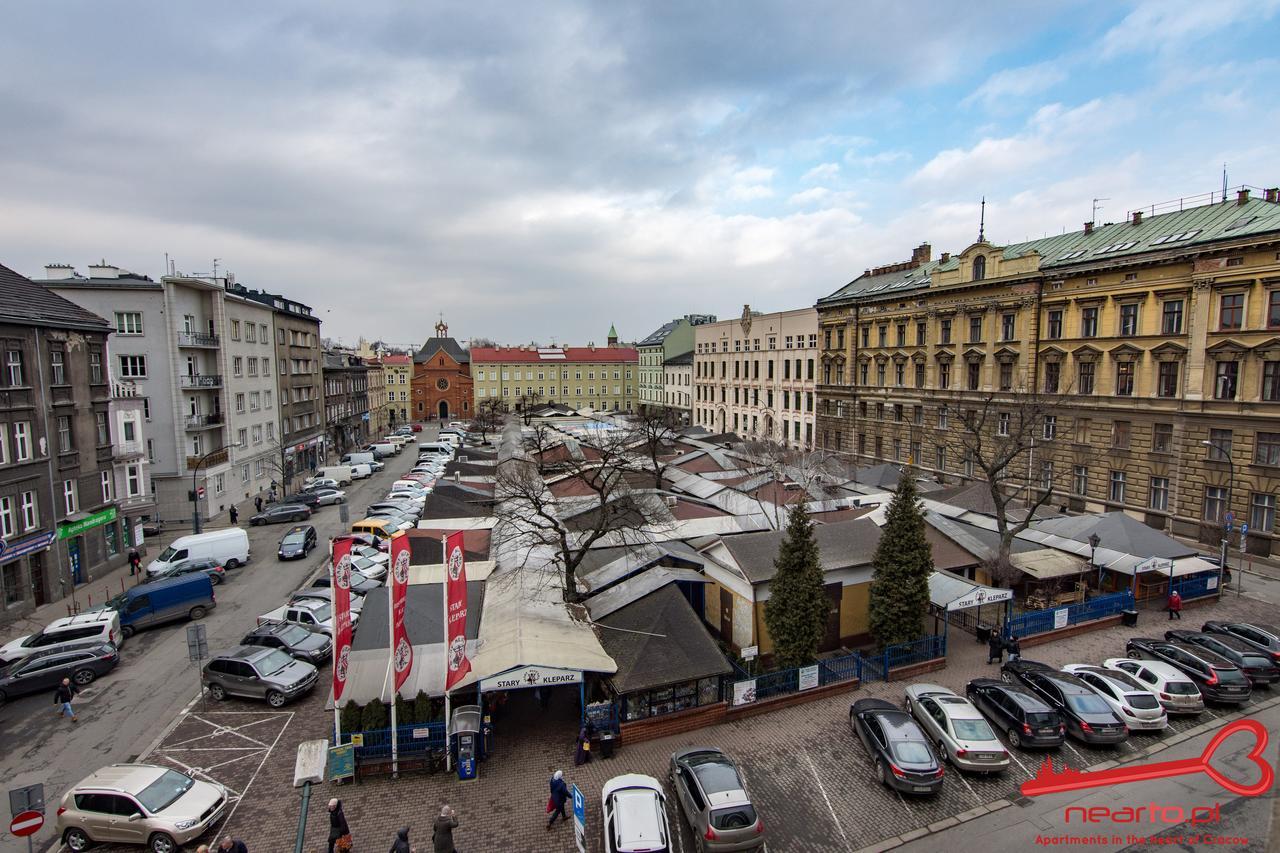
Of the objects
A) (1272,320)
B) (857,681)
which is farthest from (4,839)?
(1272,320)

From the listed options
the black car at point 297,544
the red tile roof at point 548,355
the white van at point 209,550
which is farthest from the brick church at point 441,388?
the white van at point 209,550

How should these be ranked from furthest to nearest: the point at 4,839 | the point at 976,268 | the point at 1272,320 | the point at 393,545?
the point at 976,268, the point at 1272,320, the point at 393,545, the point at 4,839

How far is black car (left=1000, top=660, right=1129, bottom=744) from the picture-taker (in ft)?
48.8

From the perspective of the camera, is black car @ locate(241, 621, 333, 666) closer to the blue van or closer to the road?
the road

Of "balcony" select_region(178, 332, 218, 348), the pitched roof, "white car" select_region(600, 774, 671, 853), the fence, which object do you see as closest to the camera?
"white car" select_region(600, 774, 671, 853)

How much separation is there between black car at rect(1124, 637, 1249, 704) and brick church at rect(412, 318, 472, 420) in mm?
108452

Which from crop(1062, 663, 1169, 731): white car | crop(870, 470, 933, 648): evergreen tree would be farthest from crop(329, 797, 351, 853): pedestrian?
crop(1062, 663, 1169, 731): white car

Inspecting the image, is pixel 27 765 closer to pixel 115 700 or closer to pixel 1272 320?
pixel 115 700

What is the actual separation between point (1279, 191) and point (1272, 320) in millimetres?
8550

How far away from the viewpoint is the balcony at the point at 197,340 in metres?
40.5

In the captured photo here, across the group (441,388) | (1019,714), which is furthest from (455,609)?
(441,388)

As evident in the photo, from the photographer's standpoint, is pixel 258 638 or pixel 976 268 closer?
pixel 258 638

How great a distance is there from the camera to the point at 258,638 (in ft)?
68.5

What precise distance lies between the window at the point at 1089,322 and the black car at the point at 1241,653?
21433 millimetres
